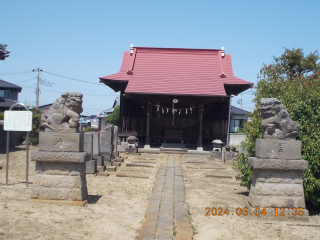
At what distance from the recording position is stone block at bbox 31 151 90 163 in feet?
20.3

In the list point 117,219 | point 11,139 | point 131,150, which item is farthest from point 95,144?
point 11,139

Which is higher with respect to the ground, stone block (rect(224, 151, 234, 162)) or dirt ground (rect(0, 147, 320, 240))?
stone block (rect(224, 151, 234, 162))

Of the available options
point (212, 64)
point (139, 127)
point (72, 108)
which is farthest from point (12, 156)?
point (212, 64)

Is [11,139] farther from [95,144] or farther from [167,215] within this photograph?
[167,215]

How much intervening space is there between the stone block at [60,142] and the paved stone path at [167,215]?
6.68 ft

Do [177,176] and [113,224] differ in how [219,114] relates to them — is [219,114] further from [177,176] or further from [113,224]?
[113,224]

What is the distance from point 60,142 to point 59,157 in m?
0.34

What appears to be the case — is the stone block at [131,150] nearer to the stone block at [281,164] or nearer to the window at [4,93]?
the stone block at [281,164]

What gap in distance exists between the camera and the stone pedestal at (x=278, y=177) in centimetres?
598

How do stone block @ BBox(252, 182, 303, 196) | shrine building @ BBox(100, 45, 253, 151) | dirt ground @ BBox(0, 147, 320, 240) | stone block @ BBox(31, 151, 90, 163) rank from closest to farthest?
dirt ground @ BBox(0, 147, 320, 240), stone block @ BBox(252, 182, 303, 196), stone block @ BBox(31, 151, 90, 163), shrine building @ BBox(100, 45, 253, 151)

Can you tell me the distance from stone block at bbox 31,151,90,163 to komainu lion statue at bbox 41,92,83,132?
1.73 feet

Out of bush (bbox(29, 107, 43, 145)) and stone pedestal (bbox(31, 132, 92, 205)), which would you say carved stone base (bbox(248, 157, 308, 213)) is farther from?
bush (bbox(29, 107, 43, 145))

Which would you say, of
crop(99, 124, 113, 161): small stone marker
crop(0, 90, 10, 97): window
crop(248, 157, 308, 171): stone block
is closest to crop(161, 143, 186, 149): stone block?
crop(99, 124, 113, 161): small stone marker

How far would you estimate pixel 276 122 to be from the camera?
6.12 m
